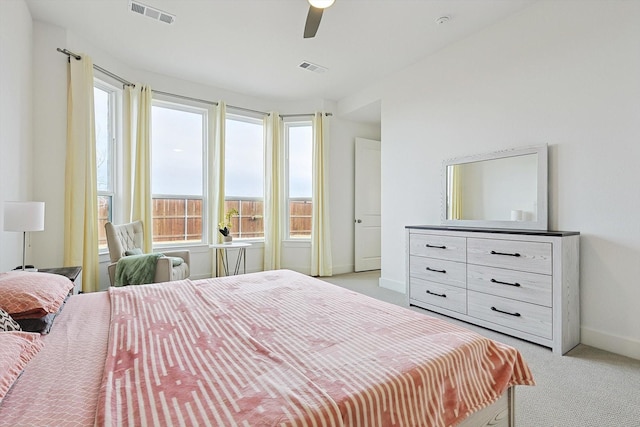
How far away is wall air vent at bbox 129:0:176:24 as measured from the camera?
2.76 m

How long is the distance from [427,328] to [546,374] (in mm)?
1365

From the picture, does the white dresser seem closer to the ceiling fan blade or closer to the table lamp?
the ceiling fan blade

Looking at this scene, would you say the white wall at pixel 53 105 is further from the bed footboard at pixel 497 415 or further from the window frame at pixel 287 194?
the bed footboard at pixel 497 415

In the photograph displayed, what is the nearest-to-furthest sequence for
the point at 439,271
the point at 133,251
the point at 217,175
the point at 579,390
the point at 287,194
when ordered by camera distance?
1. the point at 579,390
2. the point at 439,271
3. the point at 133,251
4. the point at 217,175
5. the point at 287,194

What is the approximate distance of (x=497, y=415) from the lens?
1179 millimetres

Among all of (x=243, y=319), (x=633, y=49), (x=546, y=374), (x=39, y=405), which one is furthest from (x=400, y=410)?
(x=633, y=49)

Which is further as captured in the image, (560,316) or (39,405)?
(560,316)

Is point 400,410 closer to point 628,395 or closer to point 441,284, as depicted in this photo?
point 628,395

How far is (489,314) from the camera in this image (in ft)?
8.83

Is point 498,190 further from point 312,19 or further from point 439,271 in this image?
point 312,19

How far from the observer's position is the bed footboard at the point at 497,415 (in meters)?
1.09

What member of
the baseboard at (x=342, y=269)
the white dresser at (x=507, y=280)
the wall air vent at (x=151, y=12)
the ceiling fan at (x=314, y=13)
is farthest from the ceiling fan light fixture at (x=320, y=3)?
the baseboard at (x=342, y=269)

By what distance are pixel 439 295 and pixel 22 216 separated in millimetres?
3517

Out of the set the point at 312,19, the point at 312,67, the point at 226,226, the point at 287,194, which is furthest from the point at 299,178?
the point at 312,19
